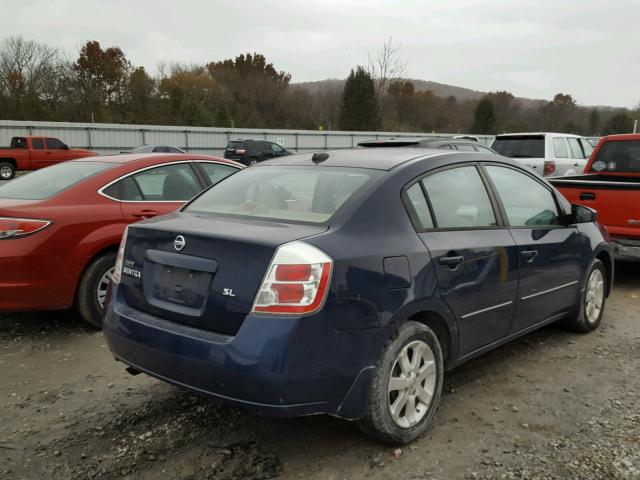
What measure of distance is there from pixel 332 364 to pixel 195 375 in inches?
26.0

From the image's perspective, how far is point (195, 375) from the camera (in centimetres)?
267

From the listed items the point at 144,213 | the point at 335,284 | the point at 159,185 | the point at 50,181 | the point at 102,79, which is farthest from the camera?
the point at 102,79

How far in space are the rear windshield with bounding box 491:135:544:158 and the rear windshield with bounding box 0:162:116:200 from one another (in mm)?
9831

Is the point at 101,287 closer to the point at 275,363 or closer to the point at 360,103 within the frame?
the point at 275,363

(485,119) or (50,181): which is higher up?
(485,119)

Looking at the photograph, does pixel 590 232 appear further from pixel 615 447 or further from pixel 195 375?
pixel 195 375

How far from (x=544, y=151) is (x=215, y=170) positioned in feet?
29.2

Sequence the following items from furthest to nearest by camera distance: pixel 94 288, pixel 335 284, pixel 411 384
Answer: pixel 94 288 < pixel 411 384 < pixel 335 284

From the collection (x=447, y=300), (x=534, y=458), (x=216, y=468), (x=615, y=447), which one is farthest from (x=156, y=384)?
(x=615, y=447)

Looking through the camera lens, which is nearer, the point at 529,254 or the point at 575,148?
the point at 529,254

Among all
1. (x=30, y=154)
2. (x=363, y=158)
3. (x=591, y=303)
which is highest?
(x=363, y=158)

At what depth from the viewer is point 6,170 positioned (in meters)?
23.9

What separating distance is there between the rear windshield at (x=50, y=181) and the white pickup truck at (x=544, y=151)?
9769 millimetres

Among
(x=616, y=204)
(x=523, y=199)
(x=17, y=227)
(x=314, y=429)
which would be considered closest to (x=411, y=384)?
(x=314, y=429)
